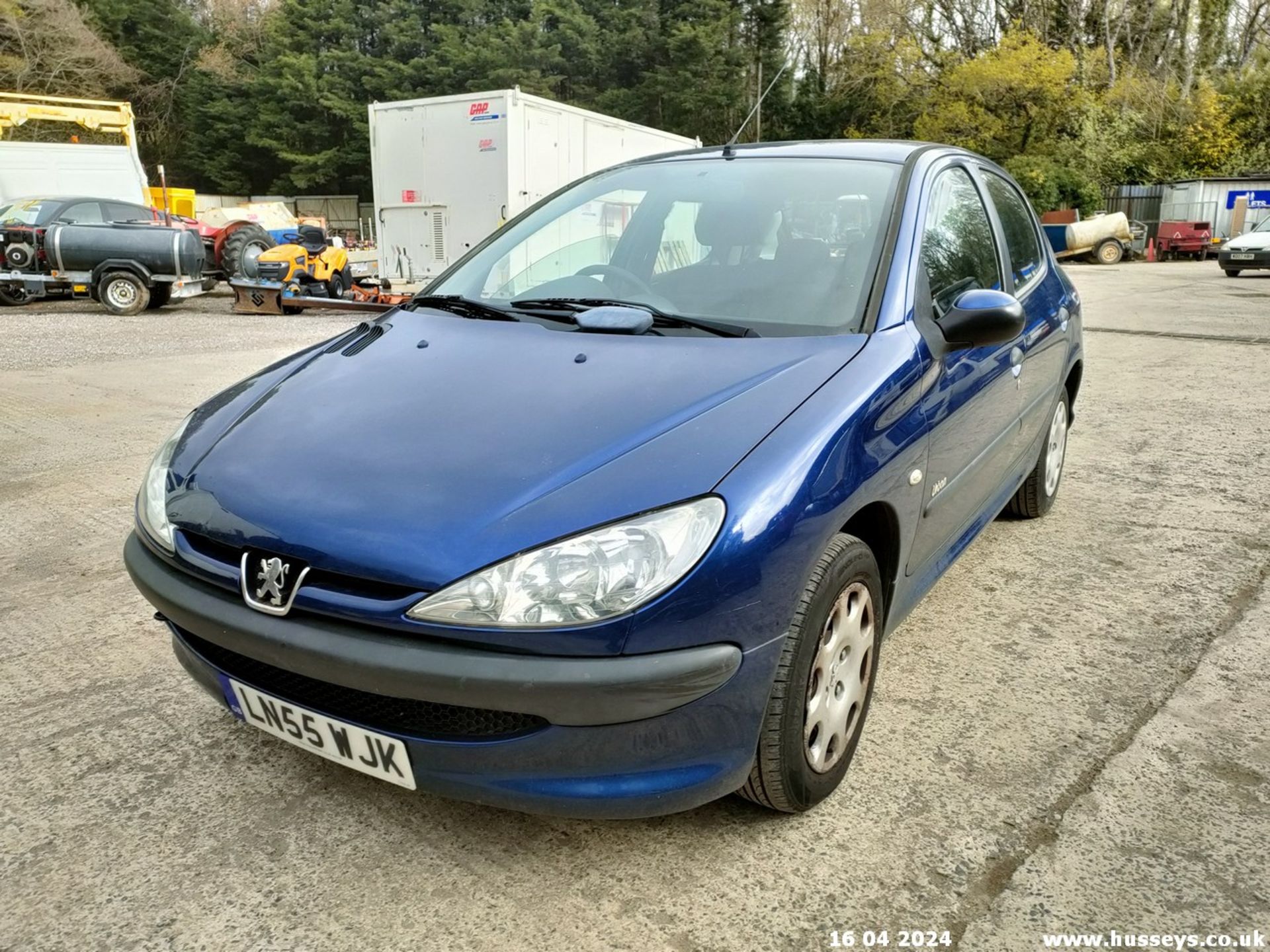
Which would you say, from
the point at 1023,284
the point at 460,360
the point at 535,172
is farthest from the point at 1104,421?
the point at 535,172

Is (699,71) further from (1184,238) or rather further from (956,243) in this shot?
(956,243)

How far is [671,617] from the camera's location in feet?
5.57

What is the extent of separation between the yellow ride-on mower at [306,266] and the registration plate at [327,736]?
11221mm

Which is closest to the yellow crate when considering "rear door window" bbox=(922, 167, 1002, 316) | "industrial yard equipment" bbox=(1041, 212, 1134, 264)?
"industrial yard equipment" bbox=(1041, 212, 1134, 264)

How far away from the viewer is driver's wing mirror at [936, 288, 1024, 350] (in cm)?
250

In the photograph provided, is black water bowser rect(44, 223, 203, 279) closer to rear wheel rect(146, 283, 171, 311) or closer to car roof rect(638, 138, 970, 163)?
rear wheel rect(146, 283, 171, 311)

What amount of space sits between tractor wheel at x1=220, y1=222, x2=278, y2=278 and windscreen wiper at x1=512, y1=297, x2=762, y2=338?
12.4 meters

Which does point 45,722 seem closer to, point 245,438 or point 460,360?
point 245,438

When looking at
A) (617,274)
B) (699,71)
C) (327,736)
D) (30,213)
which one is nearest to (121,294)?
(30,213)

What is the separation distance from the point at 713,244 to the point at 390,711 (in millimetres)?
1679

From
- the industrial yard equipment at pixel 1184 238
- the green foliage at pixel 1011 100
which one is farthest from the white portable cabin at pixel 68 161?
the industrial yard equipment at pixel 1184 238

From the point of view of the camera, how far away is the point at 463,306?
287cm

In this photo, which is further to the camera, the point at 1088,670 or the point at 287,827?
the point at 1088,670

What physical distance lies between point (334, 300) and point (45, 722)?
33.5 feet
